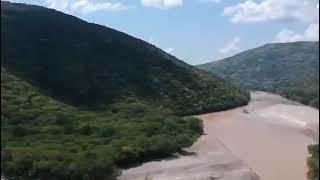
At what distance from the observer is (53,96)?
10756 centimetres

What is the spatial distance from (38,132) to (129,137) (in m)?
12.2

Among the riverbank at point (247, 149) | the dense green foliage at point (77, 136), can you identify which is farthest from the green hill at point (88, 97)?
the riverbank at point (247, 149)

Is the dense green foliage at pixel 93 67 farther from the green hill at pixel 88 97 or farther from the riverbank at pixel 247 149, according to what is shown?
the riverbank at pixel 247 149

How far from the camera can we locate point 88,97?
113500 millimetres

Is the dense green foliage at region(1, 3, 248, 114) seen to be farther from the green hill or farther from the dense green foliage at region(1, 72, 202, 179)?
the dense green foliage at region(1, 72, 202, 179)

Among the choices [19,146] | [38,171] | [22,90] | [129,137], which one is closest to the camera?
[38,171]

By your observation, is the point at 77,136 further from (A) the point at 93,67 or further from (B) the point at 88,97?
(A) the point at 93,67

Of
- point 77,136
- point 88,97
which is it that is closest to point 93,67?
point 88,97

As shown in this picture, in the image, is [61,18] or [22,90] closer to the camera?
[22,90]

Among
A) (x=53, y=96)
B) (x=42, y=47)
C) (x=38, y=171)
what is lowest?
(x=38, y=171)

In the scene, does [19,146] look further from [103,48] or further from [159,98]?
[103,48]

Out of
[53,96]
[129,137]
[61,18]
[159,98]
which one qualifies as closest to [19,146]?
[129,137]

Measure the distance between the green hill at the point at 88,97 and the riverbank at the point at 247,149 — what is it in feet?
11.2

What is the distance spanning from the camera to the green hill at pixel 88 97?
60.3 metres
